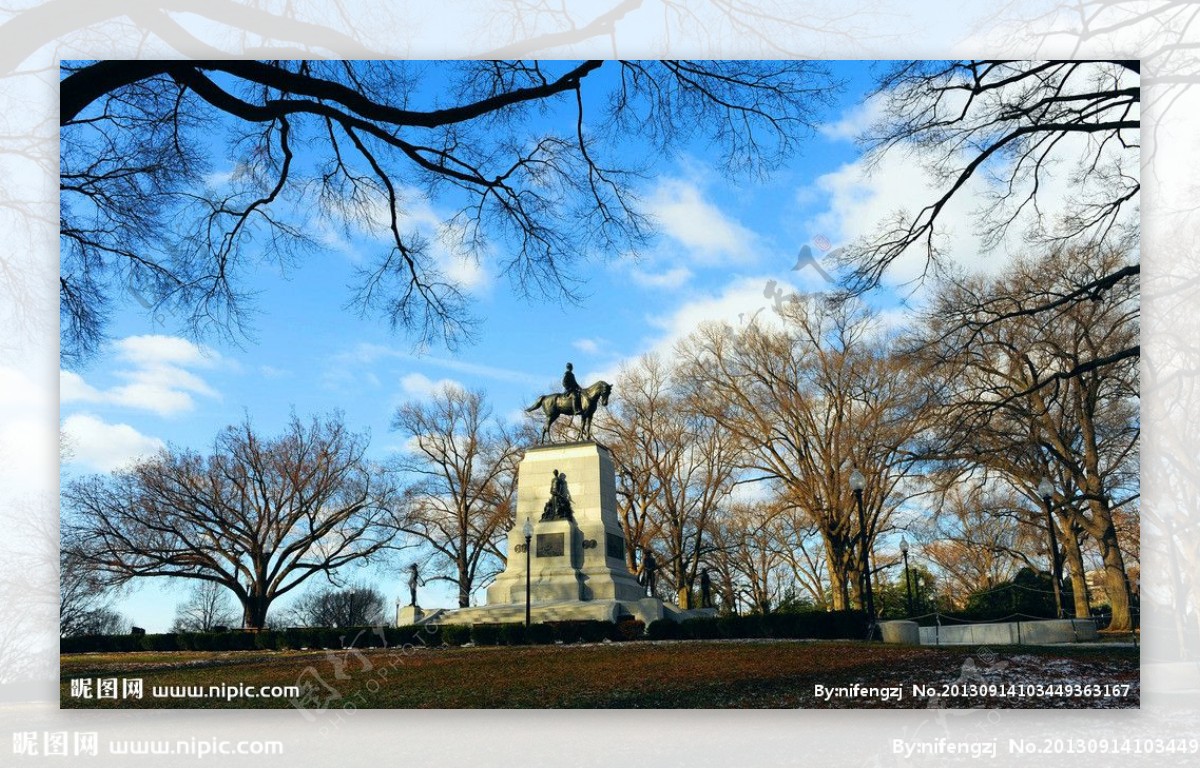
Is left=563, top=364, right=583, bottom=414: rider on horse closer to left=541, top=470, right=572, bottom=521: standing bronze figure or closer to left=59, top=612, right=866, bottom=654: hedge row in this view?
left=541, top=470, right=572, bottom=521: standing bronze figure

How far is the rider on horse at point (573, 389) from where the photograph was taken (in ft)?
92.8

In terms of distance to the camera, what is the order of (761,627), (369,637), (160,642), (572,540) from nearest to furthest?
(761,627)
(369,637)
(160,642)
(572,540)

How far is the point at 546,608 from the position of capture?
78.1ft

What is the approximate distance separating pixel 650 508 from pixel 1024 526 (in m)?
18.1

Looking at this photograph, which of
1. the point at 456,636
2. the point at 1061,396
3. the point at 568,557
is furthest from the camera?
the point at 568,557

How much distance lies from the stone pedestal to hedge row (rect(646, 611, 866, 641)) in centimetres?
518

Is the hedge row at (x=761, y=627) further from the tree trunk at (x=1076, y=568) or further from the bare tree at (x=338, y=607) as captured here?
the bare tree at (x=338, y=607)

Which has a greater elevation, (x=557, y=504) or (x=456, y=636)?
(x=557, y=504)

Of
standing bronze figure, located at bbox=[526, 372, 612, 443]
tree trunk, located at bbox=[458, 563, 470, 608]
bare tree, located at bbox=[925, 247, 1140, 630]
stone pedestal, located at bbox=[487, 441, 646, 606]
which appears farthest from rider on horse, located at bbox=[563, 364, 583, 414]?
tree trunk, located at bbox=[458, 563, 470, 608]

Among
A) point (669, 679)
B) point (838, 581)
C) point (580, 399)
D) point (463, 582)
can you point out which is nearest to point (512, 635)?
point (669, 679)

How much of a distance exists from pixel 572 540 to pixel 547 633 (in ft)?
20.1

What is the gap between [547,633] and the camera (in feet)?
65.4

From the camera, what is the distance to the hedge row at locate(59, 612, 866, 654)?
19.8 m

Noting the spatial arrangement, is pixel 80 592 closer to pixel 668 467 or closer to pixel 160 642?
pixel 160 642
